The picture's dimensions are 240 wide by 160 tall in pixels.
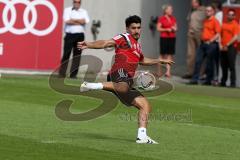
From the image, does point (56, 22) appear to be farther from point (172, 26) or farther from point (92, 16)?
point (172, 26)

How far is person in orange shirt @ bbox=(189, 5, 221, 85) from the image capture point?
2400 centimetres

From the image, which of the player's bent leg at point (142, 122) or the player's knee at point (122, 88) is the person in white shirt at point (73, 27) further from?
the player's bent leg at point (142, 122)

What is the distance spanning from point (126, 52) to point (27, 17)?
12093 mm

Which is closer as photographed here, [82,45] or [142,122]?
[82,45]

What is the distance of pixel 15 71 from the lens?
24.4m

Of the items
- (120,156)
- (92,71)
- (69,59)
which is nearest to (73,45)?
(69,59)

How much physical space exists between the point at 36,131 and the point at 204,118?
165 inches

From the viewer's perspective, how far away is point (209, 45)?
24172 mm

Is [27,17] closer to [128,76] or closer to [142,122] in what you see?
[128,76]

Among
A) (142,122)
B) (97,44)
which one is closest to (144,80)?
(142,122)

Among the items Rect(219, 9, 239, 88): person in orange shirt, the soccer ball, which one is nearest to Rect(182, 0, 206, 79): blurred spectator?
Rect(219, 9, 239, 88): person in orange shirt

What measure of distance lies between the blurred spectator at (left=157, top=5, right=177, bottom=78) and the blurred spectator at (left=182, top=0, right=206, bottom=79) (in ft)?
1.65

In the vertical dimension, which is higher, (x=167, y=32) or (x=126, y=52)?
(x=126, y=52)

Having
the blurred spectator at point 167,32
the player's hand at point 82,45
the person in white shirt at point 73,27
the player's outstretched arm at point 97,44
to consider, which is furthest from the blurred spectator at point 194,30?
the player's hand at point 82,45
